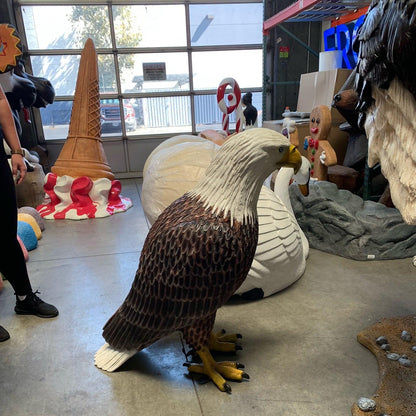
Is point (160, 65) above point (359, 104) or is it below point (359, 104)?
above

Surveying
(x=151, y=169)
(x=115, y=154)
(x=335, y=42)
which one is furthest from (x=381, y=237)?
(x=115, y=154)

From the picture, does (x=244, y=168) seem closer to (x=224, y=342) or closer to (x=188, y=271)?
(x=188, y=271)

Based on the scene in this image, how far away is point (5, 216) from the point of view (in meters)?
1.63

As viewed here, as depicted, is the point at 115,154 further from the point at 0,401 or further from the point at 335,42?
the point at 0,401

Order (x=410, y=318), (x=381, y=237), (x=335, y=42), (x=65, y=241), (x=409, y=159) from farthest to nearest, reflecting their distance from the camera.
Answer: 1. (x=335, y=42)
2. (x=65, y=241)
3. (x=381, y=237)
4. (x=410, y=318)
5. (x=409, y=159)

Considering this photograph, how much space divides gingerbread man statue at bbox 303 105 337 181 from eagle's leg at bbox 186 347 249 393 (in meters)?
Result: 1.97

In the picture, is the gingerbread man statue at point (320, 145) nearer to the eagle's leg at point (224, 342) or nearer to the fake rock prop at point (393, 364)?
the fake rock prop at point (393, 364)

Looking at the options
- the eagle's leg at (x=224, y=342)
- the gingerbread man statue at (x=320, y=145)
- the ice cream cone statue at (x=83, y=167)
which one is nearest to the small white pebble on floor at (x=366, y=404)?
the eagle's leg at (x=224, y=342)

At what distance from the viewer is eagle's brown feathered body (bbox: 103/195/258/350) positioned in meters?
1.16

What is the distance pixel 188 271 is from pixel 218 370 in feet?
1.57

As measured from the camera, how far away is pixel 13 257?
175 cm

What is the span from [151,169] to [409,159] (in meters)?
1.53

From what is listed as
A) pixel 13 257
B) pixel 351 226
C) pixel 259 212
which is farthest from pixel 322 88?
pixel 13 257

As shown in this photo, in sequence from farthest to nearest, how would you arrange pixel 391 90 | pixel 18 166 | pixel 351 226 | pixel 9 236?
pixel 351 226
pixel 18 166
pixel 9 236
pixel 391 90
